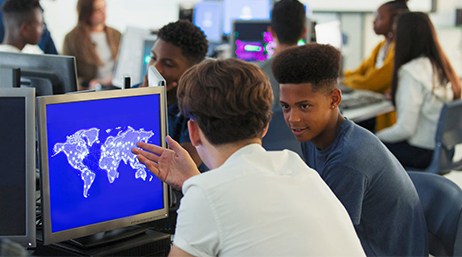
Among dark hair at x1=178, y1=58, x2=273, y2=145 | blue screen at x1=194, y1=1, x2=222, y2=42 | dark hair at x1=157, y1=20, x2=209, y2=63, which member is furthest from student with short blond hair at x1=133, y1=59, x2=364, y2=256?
blue screen at x1=194, y1=1, x2=222, y2=42

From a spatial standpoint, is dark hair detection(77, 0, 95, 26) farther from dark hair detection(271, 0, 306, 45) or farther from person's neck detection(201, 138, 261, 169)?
person's neck detection(201, 138, 261, 169)

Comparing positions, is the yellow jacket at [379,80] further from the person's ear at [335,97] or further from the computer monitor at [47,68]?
the computer monitor at [47,68]

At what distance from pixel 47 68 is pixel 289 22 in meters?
1.63

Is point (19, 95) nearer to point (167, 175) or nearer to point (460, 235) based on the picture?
point (167, 175)

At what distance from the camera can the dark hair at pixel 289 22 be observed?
9.43 ft

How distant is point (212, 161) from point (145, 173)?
1.09 feet

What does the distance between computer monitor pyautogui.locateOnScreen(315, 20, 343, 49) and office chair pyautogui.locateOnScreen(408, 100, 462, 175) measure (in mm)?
1443

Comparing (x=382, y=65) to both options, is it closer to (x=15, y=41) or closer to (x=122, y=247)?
(x=15, y=41)

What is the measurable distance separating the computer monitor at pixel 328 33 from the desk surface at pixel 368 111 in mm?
788

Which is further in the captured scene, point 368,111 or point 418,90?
point 368,111

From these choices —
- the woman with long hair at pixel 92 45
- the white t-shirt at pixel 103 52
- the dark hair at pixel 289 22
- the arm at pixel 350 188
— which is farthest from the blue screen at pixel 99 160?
the white t-shirt at pixel 103 52

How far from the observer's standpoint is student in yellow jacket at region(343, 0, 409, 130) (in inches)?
143

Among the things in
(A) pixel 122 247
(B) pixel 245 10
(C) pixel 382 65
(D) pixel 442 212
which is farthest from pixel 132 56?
(D) pixel 442 212

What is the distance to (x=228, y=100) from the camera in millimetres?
905
